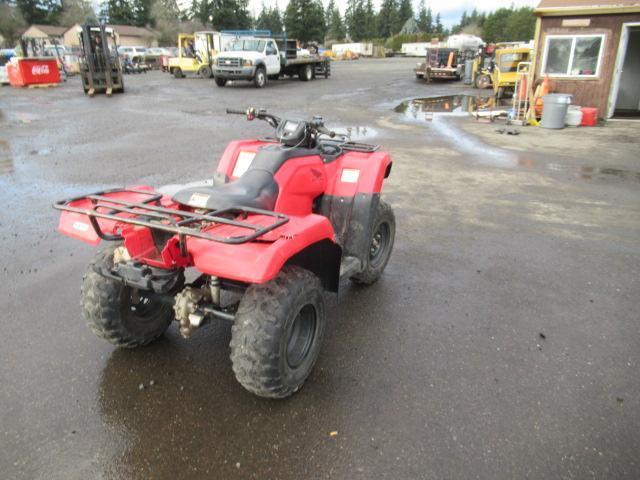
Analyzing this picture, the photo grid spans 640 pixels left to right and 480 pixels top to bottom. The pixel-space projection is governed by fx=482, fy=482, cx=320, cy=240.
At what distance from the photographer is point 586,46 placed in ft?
45.9

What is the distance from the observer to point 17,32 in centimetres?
6384

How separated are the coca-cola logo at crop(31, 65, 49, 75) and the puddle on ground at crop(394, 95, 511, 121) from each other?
18.9 metres

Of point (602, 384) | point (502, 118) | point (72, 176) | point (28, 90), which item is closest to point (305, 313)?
point (602, 384)

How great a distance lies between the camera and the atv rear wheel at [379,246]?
4254 mm

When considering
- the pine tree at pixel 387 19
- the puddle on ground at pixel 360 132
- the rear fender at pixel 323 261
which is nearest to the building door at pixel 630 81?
the puddle on ground at pixel 360 132

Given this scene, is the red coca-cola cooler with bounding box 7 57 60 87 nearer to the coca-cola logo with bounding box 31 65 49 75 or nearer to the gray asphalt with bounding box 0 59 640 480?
the coca-cola logo with bounding box 31 65 49 75

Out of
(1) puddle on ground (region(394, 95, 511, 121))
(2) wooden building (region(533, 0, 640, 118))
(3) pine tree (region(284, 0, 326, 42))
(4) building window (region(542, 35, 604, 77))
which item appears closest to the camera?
(2) wooden building (region(533, 0, 640, 118))

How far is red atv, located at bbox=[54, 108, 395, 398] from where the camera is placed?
8.20ft

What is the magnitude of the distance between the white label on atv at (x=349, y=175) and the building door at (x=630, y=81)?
50.3 feet

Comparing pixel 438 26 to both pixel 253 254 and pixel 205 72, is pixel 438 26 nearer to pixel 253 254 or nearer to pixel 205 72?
pixel 205 72

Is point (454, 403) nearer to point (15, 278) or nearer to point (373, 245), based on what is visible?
point (373, 245)

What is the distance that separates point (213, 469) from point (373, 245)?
8.15 feet

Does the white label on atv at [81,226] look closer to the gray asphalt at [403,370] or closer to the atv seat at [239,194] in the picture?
the atv seat at [239,194]

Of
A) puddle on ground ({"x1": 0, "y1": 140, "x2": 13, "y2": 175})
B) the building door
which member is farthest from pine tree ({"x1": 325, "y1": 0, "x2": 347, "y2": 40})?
puddle on ground ({"x1": 0, "y1": 140, "x2": 13, "y2": 175})
